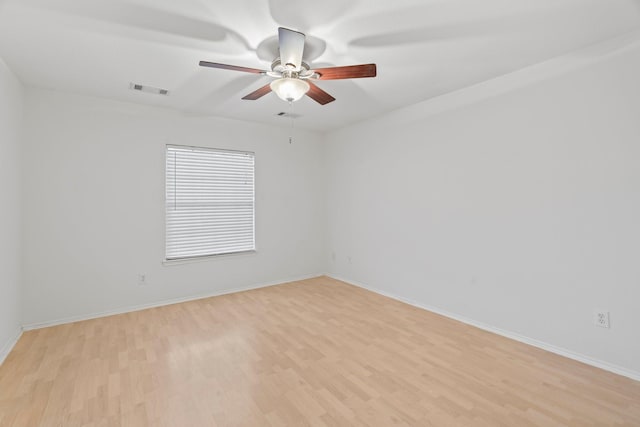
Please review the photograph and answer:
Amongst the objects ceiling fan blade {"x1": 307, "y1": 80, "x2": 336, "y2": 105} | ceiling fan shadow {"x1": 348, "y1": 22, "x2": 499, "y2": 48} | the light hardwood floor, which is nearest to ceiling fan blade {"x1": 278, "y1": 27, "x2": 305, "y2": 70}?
ceiling fan blade {"x1": 307, "y1": 80, "x2": 336, "y2": 105}

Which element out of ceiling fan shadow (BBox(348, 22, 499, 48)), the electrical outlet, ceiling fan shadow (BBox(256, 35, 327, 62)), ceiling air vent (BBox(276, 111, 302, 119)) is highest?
ceiling air vent (BBox(276, 111, 302, 119))

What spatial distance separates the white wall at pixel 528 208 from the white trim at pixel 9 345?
13.5ft

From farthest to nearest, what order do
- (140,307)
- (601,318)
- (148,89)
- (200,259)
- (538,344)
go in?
(200,259)
(140,307)
(148,89)
(538,344)
(601,318)

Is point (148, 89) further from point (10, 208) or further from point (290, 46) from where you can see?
point (290, 46)

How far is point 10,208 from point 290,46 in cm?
306

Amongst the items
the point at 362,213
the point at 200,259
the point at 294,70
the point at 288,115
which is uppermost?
the point at 288,115

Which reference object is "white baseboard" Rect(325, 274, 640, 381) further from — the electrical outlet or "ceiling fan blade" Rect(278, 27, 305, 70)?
"ceiling fan blade" Rect(278, 27, 305, 70)

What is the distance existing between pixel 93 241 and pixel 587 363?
203 inches

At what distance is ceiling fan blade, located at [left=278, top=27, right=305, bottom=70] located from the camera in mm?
2057

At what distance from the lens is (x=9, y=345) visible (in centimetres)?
282

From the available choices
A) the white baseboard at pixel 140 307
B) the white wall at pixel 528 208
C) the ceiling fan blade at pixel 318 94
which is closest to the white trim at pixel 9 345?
the white baseboard at pixel 140 307

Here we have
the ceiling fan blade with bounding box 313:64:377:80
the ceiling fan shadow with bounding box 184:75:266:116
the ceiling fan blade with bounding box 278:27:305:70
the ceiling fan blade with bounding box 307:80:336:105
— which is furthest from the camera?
the ceiling fan shadow with bounding box 184:75:266:116

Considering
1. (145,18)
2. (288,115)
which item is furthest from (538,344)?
(145,18)

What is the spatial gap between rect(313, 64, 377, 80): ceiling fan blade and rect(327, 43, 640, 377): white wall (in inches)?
69.2
